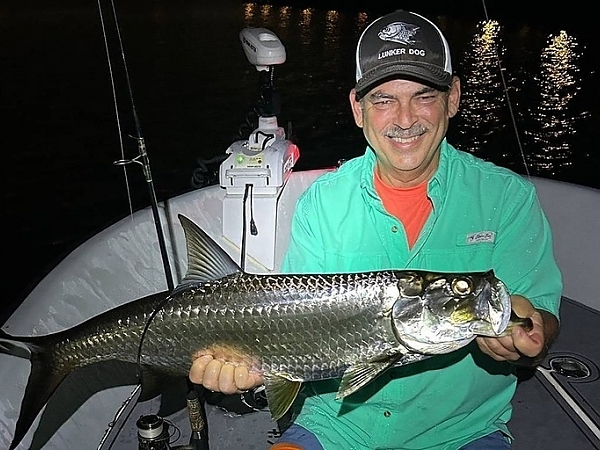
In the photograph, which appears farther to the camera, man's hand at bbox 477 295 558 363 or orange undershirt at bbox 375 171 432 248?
orange undershirt at bbox 375 171 432 248

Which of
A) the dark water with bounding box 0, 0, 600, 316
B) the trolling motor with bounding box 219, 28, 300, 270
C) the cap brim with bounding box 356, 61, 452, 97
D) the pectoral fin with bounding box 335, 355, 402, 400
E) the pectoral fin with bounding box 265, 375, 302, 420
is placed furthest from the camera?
the dark water with bounding box 0, 0, 600, 316

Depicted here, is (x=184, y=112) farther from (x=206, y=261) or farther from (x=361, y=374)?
(x=361, y=374)

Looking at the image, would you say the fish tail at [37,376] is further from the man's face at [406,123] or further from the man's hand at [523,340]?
the man's hand at [523,340]

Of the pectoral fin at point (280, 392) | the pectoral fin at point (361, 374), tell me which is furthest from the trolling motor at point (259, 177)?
the pectoral fin at point (361, 374)

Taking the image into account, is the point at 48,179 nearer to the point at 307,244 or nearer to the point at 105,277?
the point at 105,277

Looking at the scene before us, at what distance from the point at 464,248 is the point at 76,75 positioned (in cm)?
1881

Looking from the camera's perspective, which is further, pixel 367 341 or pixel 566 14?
pixel 566 14

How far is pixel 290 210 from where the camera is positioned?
432cm

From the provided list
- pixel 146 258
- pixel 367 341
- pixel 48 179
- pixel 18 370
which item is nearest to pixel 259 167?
pixel 146 258

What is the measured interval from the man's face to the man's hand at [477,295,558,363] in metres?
0.61

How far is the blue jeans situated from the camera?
2566mm

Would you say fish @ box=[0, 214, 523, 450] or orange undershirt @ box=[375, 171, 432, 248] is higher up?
orange undershirt @ box=[375, 171, 432, 248]

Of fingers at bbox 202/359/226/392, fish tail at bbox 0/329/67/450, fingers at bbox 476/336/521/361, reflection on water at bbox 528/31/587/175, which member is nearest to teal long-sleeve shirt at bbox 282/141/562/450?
fingers at bbox 476/336/521/361

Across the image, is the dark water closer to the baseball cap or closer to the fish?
the fish
